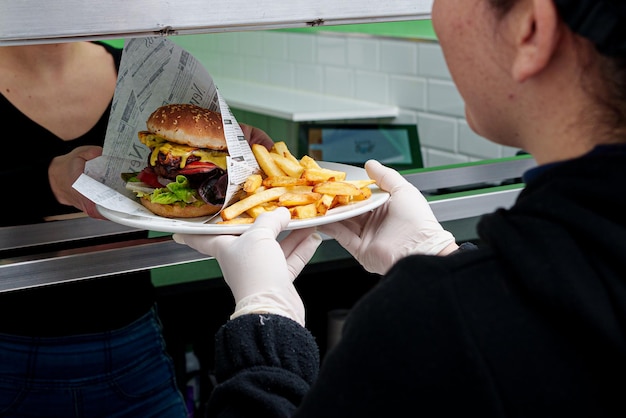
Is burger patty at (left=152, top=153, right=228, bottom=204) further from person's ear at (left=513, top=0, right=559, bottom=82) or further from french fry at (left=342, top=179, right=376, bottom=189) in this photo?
person's ear at (left=513, top=0, right=559, bottom=82)

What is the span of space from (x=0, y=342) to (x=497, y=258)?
129cm

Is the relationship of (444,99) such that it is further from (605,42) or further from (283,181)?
(605,42)

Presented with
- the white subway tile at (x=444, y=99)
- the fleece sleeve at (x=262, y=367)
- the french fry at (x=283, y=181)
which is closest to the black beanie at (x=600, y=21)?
the fleece sleeve at (x=262, y=367)

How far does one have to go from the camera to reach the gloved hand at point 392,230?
54.6 inches

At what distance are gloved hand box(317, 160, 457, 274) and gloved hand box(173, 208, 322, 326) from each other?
0.19 m

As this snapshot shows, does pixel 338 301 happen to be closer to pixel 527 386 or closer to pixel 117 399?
pixel 117 399

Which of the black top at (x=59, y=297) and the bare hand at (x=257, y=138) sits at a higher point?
the bare hand at (x=257, y=138)

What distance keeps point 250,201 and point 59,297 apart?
616 mm

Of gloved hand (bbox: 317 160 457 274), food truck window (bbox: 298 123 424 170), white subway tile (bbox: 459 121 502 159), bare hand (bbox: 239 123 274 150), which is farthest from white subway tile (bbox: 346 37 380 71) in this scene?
gloved hand (bbox: 317 160 457 274)

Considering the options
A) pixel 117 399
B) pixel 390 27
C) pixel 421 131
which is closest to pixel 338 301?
pixel 117 399

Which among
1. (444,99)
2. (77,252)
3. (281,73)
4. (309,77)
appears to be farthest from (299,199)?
(281,73)

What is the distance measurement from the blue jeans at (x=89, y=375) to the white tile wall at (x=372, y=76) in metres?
2.10

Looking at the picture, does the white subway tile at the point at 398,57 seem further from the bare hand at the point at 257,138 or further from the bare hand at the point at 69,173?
the bare hand at the point at 69,173

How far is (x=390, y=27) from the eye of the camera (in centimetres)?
408
